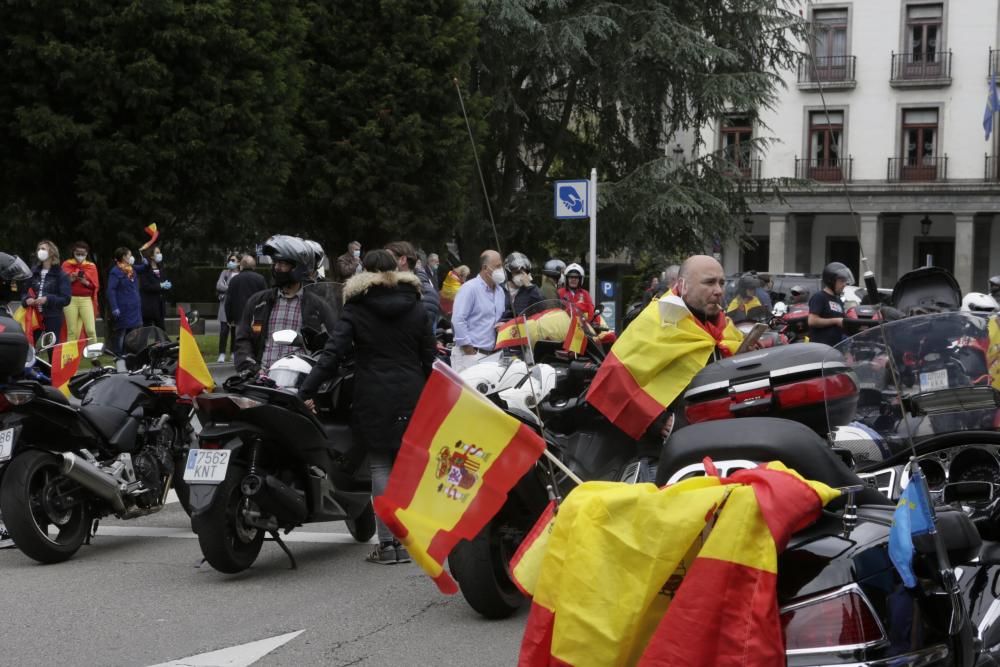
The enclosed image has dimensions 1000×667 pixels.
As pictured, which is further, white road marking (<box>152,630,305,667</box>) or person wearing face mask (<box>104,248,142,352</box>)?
person wearing face mask (<box>104,248,142,352</box>)

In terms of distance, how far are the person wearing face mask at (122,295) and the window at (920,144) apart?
35.6m

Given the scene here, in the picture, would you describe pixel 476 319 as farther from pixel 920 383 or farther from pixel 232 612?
pixel 920 383

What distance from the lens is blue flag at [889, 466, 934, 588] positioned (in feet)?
9.89

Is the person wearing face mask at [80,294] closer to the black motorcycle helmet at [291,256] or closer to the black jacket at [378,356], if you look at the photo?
the black motorcycle helmet at [291,256]

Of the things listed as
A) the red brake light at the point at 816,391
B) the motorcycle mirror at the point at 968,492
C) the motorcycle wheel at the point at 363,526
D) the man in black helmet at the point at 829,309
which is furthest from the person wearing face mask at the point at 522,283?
the motorcycle mirror at the point at 968,492

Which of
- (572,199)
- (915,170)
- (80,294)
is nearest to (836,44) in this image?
(915,170)

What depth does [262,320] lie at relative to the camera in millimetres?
8359

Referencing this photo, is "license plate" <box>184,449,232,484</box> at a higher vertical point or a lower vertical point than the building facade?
lower

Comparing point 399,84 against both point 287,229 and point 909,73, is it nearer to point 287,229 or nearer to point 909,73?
point 287,229

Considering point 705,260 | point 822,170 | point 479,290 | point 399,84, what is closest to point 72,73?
point 399,84

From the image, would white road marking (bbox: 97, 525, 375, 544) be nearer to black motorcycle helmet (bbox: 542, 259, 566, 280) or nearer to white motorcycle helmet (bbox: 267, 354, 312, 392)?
white motorcycle helmet (bbox: 267, 354, 312, 392)

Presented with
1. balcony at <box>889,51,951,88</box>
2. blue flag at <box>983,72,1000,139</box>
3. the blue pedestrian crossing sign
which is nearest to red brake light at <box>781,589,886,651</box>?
the blue pedestrian crossing sign

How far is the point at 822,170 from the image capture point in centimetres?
4888

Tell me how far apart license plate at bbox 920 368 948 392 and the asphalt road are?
6.26 ft
